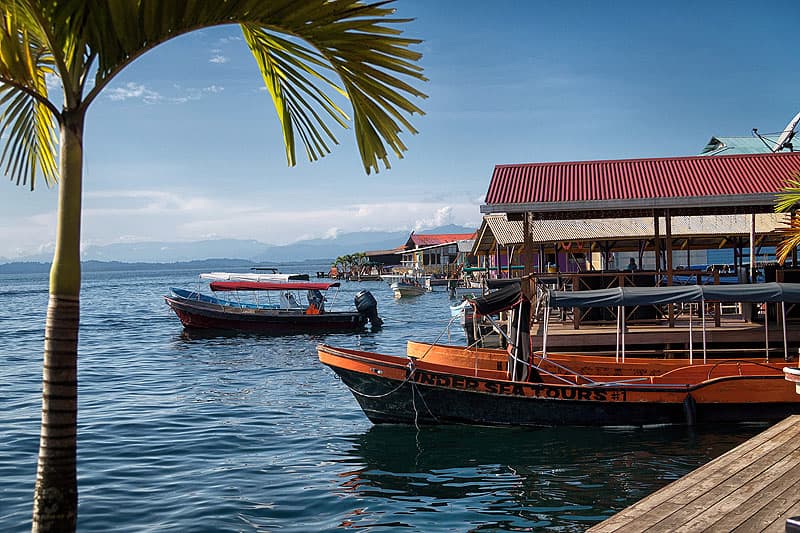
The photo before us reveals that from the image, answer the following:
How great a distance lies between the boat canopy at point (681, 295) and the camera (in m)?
14.3

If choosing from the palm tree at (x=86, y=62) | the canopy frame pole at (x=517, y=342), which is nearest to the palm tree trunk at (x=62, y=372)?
the palm tree at (x=86, y=62)

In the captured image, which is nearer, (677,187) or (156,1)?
(156,1)

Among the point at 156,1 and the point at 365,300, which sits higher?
the point at 156,1

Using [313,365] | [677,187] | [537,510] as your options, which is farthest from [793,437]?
[313,365]

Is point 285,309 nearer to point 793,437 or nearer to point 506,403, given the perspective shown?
point 506,403

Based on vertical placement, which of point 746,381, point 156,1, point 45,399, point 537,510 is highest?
point 156,1

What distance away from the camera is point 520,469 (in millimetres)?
11422

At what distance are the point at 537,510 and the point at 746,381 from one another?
5.85 meters

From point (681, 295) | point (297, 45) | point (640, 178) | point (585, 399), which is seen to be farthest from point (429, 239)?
point (297, 45)

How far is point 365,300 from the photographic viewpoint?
35.2m

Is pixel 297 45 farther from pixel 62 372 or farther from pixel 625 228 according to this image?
pixel 625 228

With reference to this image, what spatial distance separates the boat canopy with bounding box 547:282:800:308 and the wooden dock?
6.91 metres

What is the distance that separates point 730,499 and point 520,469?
5617mm

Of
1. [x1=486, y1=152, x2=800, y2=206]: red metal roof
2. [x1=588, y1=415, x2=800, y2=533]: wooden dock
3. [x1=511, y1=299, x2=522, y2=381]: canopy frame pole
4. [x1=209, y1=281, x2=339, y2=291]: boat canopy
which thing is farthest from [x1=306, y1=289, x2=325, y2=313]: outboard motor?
[x1=588, y1=415, x2=800, y2=533]: wooden dock
